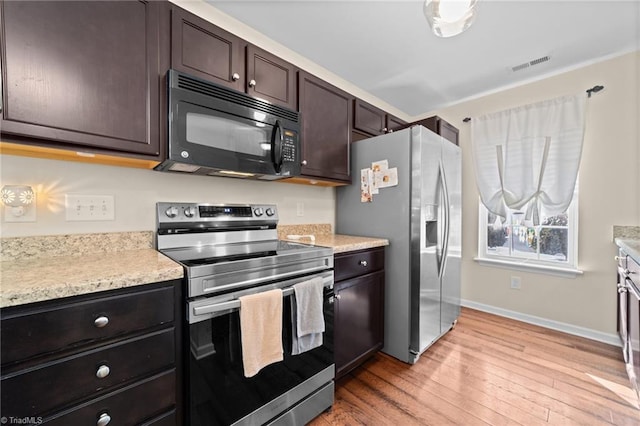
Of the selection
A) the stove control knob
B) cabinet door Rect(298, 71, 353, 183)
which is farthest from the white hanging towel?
cabinet door Rect(298, 71, 353, 183)

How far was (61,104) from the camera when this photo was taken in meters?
1.00

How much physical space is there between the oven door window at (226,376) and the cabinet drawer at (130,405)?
0.08 m

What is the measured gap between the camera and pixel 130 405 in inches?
34.4

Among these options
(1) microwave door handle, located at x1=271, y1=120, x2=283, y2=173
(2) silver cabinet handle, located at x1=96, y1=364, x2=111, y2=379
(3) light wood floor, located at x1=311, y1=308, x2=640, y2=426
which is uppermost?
(1) microwave door handle, located at x1=271, y1=120, x2=283, y2=173

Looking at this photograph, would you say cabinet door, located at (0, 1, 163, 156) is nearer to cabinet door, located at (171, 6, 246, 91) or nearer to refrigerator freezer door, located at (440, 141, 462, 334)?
cabinet door, located at (171, 6, 246, 91)

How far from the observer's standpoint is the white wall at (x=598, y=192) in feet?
7.18

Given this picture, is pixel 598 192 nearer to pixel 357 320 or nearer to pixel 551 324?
pixel 551 324

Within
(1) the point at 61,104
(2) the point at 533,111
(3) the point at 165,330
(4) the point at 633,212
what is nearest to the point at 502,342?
(4) the point at 633,212

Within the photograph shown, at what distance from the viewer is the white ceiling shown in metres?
1.72

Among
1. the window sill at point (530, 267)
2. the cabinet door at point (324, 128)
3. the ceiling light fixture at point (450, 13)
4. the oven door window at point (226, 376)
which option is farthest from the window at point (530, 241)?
the oven door window at point (226, 376)

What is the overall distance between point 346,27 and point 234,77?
998 millimetres

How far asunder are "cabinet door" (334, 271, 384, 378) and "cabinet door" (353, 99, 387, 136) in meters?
1.32

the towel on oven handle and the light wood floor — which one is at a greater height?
the towel on oven handle
